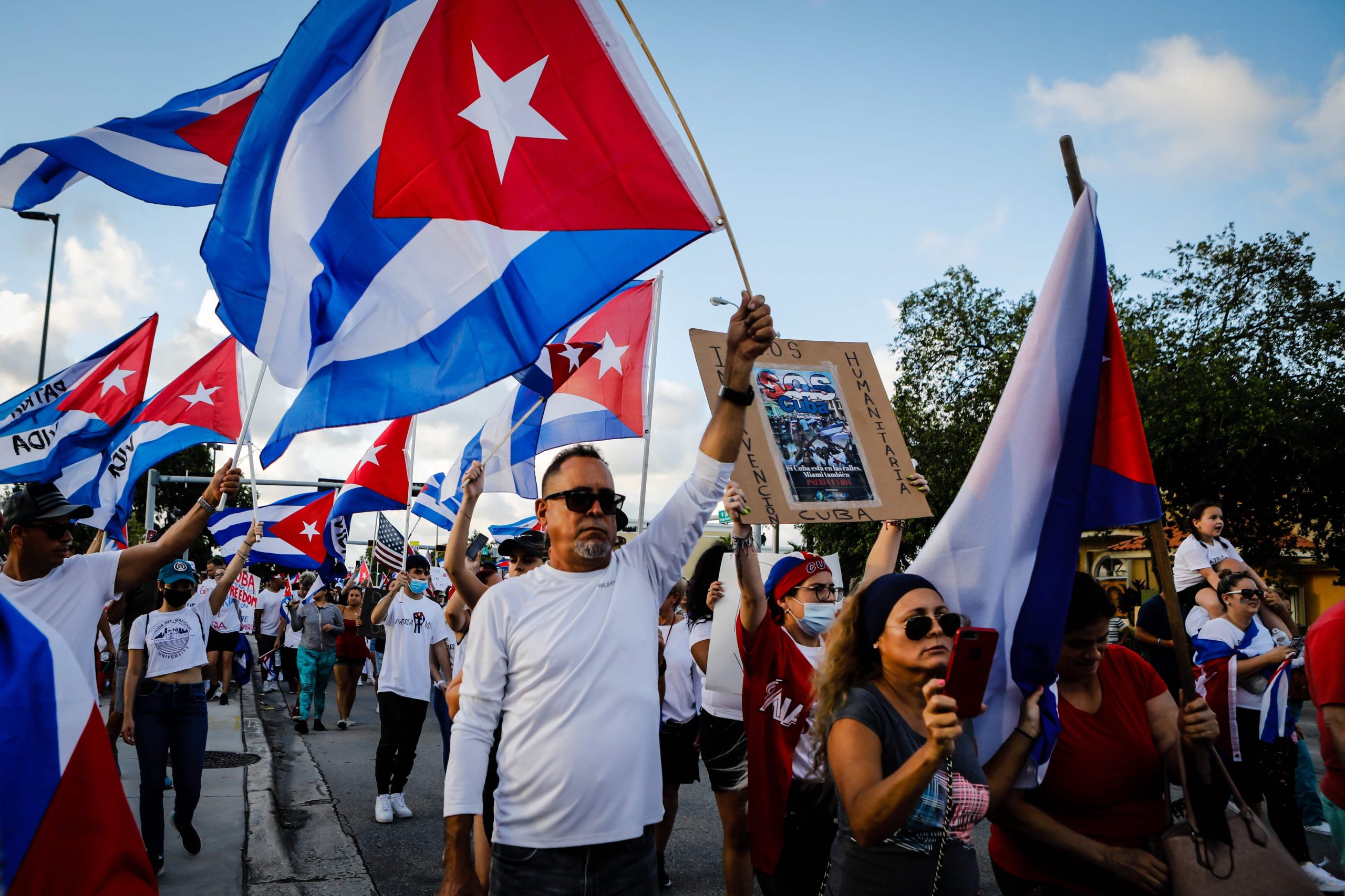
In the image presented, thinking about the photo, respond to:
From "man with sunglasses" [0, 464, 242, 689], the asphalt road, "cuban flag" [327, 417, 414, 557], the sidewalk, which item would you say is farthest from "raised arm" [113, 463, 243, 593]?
"cuban flag" [327, 417, 414, 557]

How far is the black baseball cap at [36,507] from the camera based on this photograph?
4.30 m

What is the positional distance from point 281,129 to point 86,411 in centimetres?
502

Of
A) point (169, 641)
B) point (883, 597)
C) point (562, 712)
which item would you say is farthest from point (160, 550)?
point (883, 597)

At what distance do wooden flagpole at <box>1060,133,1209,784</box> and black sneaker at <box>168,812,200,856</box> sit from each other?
6.25 m

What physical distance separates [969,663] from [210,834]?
671 centimetres

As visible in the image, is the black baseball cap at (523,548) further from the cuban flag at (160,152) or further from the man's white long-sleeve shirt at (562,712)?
the man's white long-sleeve shirt at (562,712)

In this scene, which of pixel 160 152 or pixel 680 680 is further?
pixel 680 680

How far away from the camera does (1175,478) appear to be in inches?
992

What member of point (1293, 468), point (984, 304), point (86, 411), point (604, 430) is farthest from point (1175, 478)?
point (86, 411)

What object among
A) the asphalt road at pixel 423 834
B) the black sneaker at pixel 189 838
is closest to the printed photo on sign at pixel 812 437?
the asphalt road at pixel 423 834

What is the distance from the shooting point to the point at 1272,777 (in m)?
6.33

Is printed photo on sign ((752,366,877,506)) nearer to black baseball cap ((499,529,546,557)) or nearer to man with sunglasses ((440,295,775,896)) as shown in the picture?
man with sunglasses ((440,295,775,896))

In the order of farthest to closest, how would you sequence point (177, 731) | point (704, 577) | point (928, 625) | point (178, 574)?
point (178, 574) → point (177, 731) → point (704, 577) → point (928, 625)

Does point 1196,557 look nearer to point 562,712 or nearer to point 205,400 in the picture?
point 562,712
